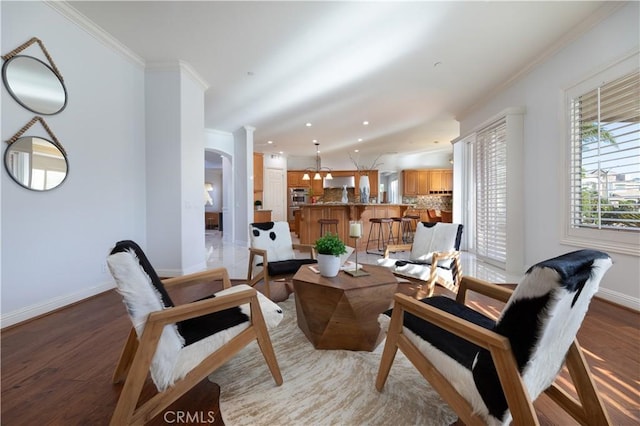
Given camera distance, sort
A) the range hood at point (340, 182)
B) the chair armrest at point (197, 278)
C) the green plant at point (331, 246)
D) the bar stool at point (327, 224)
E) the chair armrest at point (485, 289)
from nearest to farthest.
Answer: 1. the chair armrest at point (485, 289)
2. the chair armrest at point (197, 278)
3. the green plant at point (331, 246)
4. the bar stool at point (327, 224)
5. the range hood at point (340, 182)

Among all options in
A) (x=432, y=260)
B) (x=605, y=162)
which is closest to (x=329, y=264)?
(x=432, y=260)

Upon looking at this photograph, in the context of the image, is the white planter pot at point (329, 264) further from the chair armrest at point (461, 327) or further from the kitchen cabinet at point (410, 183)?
the kitchen cabinet at point (410, 183)


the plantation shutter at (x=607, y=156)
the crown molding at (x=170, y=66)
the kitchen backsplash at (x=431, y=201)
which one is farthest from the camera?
the kitchen backsplash at (x=431, y=201)

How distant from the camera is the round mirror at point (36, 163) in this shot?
2334 millimetres

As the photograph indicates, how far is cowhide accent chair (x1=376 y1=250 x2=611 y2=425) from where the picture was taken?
0.90m

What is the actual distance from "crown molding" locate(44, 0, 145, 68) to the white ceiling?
65 mm

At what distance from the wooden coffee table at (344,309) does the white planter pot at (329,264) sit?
0.32 ft

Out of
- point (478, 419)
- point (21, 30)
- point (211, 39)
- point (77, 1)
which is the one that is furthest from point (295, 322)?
point (77, 1)

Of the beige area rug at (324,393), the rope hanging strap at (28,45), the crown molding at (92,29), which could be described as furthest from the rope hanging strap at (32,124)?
the beige area rug at (324,393)

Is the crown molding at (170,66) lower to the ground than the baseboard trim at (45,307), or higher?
higher

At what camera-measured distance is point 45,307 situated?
2551 millimetres

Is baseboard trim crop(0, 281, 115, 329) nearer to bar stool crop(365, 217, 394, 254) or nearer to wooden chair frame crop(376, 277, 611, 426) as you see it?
wooden chair frame crop(376, 277, 611, 426)

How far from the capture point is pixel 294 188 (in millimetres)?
9969

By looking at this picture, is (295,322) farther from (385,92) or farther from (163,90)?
(385,92)
